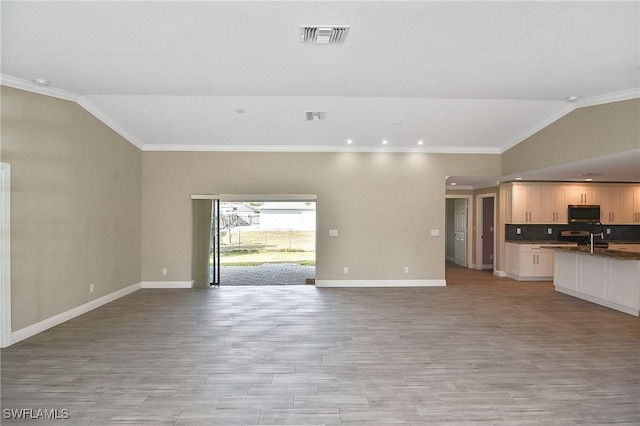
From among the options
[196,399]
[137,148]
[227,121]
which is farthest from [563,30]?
[137,148]

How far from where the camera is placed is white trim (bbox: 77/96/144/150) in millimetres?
5662

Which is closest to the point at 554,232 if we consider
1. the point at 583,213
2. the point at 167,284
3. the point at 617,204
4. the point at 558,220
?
the point at 558,220

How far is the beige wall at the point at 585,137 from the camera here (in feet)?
16.2

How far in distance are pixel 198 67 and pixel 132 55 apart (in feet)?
2.19

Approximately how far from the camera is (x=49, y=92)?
4938 mm

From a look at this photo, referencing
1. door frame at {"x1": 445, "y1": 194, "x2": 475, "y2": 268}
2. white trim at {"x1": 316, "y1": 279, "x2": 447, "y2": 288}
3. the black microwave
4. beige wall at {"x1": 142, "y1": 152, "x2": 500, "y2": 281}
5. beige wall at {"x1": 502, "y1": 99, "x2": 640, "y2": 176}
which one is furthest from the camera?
door frame at {"x1": 445, "y1": 194, "x2": 475, "y2": 268}

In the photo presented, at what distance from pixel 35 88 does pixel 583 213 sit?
1140 cm

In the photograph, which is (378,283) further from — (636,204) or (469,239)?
(636,204)

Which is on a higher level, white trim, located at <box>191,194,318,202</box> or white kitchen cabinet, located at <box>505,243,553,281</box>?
white trim, located at <box>191,194,318,202</box>

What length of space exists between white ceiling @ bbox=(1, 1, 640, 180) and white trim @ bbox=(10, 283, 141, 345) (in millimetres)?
3147

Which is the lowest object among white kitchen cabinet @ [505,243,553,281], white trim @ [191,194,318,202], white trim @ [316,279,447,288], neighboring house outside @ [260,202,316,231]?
white trim @ [316,279,447,288]

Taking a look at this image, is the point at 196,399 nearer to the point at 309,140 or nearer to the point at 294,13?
the point at 294,13

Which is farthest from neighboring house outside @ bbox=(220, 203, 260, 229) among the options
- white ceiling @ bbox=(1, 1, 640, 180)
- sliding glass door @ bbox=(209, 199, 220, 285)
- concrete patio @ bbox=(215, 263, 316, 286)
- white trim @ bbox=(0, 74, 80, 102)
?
white trim @ bbox=(0, 74, 80, 102)

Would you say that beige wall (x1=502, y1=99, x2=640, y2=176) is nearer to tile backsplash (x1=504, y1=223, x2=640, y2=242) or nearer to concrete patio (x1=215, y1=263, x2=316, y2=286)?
tile backsplash (x1=504, y1=223, x2=640, y2=242)
